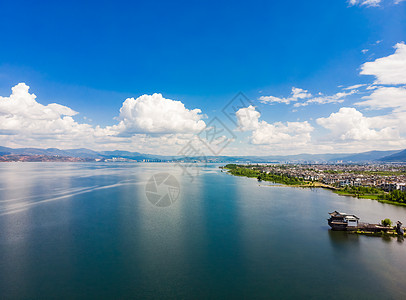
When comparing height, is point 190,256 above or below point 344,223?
below

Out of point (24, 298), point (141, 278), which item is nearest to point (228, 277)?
point (141, 278)

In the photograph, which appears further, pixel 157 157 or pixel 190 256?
pixel 157 157

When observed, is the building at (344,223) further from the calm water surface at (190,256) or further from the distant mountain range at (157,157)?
the distant mountain range at (157,157)

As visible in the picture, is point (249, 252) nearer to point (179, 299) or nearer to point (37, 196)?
point (179, 299)

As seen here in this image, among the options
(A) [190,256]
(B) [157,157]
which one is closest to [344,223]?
(A) [190,256]

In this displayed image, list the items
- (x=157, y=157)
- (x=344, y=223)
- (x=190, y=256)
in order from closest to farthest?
(x=190, y=256) < (x=344, y=223) < (x=157, y=157)

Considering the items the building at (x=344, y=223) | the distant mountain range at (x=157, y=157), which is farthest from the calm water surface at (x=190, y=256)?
the distant mountain range at (x=157, y=157)

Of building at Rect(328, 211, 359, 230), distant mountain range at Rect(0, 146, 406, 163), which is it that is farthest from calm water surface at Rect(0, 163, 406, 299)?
distant mountain range at Rect(0, 146, 406, 163)

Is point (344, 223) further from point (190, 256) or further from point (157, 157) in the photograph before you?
point (157, 157)
